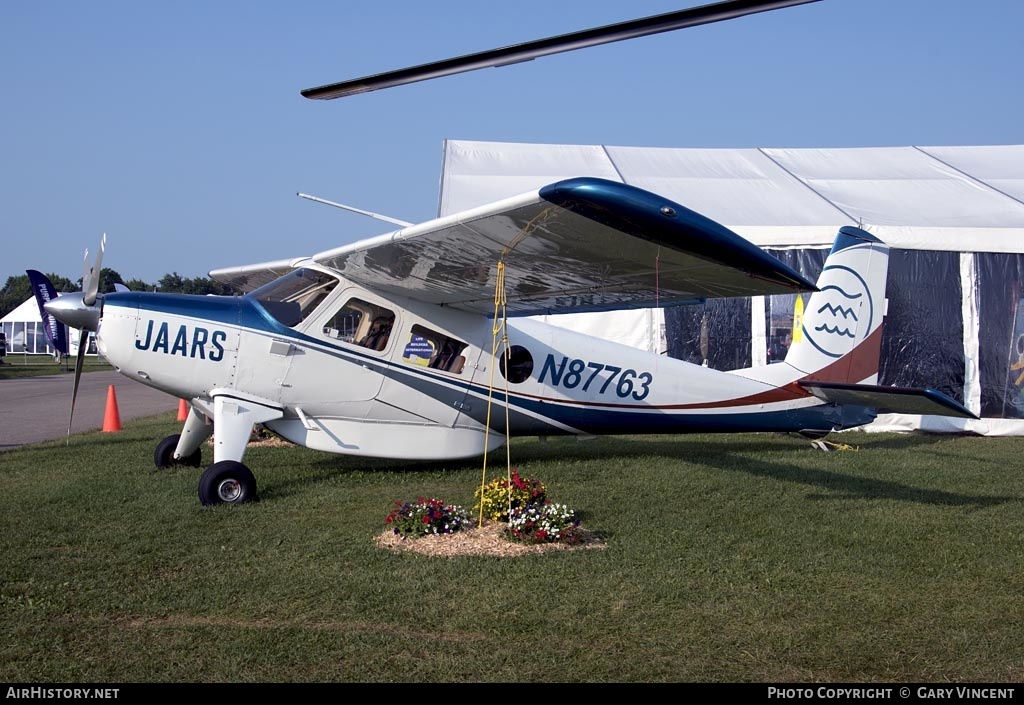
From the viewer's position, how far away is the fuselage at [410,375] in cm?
784

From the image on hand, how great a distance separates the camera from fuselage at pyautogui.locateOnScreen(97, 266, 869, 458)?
7844 mm

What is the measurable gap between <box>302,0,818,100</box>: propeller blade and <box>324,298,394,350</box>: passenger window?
5981mm

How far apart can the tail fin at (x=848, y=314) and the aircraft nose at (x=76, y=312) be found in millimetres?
7913

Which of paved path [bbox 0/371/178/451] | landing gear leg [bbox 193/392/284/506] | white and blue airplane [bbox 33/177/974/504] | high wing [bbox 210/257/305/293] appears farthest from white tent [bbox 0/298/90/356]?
landing gear leg [bbox 193/392/284/506]

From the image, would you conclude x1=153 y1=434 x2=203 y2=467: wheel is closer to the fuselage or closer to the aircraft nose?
the fuselage

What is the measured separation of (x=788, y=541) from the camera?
6188 mm

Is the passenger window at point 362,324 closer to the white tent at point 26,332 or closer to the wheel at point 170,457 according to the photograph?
the wheel at point 170,457

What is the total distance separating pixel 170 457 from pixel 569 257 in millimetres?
5587

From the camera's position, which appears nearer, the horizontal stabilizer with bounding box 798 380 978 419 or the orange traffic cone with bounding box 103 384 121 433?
the horizontal stabilizer with bounding box 798 380 978 419

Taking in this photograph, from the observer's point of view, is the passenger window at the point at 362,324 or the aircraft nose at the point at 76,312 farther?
the passenger window at the point at 362,324

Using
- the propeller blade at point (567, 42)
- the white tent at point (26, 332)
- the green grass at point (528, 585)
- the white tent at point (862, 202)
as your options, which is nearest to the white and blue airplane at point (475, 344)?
the green grass at point (528, 585)

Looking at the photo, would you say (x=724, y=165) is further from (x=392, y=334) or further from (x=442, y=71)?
(x=442, y=71)

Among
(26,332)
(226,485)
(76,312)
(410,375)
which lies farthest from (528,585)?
(26,332)

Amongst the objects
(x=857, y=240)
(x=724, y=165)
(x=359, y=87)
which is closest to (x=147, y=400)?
(x=724, y=165)
